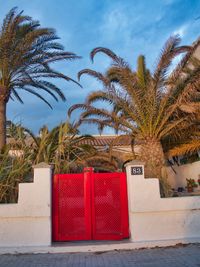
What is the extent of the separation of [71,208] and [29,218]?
1.09 meters

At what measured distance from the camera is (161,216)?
878 centimetres

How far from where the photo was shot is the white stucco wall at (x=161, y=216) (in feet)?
28.7

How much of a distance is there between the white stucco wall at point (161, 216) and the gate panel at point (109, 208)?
295 millimetres

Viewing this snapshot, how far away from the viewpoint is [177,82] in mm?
13633

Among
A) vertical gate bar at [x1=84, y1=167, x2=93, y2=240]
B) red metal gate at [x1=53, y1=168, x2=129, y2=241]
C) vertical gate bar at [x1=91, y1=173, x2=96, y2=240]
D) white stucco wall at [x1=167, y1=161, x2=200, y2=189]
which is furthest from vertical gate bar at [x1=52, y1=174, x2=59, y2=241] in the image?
white stucco wall at [x1=167, y1=161, x2=200, y2=189]

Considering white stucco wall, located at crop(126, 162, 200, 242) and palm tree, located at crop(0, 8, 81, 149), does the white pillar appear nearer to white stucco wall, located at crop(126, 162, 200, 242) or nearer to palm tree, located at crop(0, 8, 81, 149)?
white stucco wall, located at crop(126, 162, 200, 242)

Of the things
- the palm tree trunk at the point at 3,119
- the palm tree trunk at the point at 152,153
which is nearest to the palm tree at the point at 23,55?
the palm tree trunk at the point at 3,119

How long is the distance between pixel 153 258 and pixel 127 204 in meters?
1.78

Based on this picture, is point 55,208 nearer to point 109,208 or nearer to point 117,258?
point 109,208

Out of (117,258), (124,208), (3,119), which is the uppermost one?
(3,119)

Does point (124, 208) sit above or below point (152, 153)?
below

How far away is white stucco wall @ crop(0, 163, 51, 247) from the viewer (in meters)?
8.36

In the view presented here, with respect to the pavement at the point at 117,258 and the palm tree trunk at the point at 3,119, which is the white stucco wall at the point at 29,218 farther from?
the palm tree trunk at the point at 3,119

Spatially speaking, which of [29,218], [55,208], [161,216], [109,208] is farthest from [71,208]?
[161,216]
